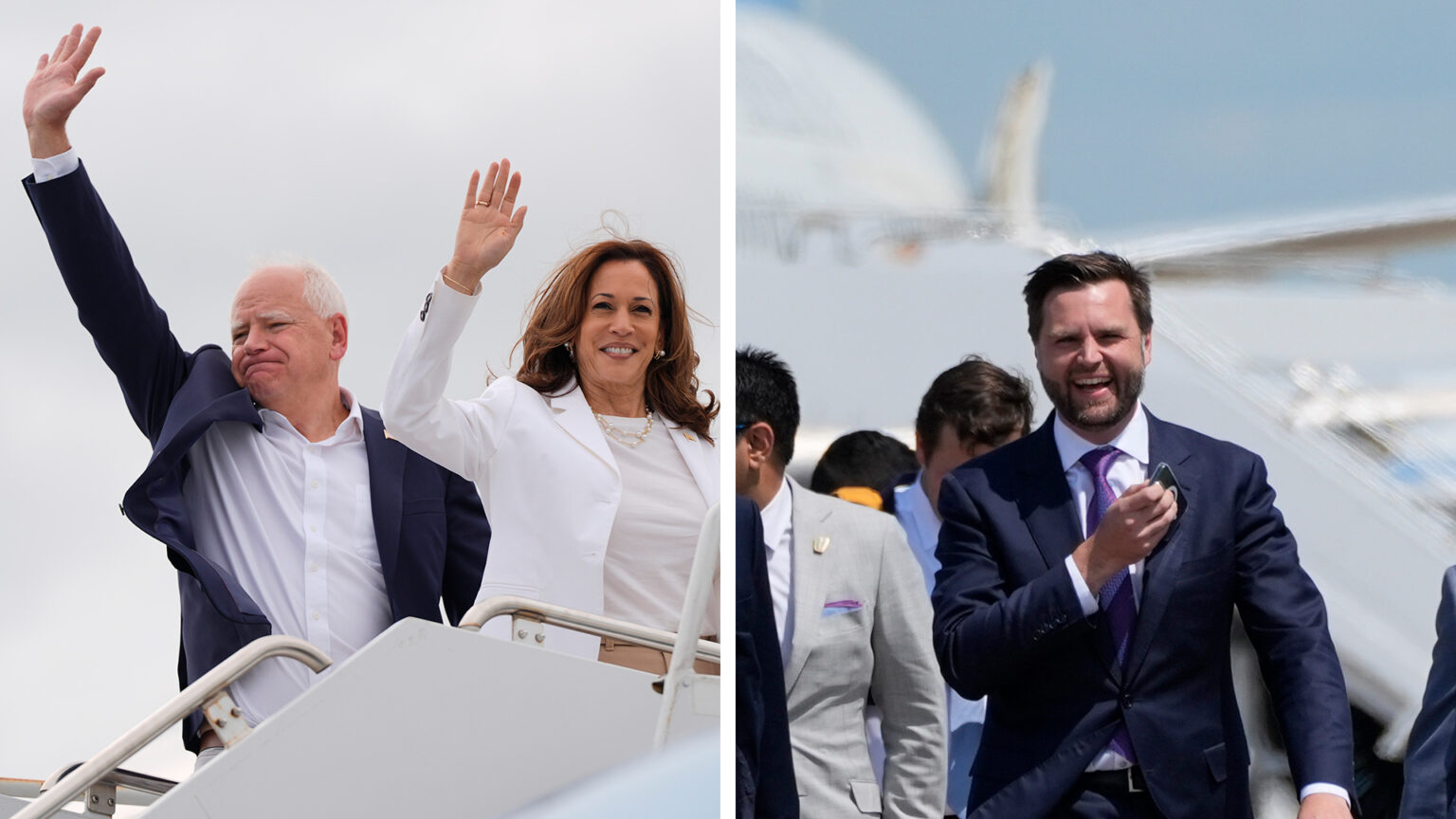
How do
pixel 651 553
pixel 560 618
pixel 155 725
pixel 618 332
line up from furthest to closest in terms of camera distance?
1. pixel 618 332
2. pixel 651 553
3. pixel 560 618
4. pixel 155 725

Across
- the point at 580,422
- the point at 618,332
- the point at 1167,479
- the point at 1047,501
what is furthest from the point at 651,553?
the point at 1167,479

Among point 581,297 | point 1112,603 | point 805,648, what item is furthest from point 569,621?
point 1112,603

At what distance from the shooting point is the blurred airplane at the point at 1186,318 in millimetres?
3943

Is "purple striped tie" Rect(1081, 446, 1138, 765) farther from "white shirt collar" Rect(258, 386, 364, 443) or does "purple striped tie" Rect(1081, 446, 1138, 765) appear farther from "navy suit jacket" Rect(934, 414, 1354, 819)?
"white shirt collar" Rect(258, 386, 364, 443)

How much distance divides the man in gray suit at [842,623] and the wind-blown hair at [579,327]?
1152 millimetres

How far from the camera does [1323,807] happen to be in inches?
150

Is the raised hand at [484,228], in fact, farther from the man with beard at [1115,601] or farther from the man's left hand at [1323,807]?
the man's left hand at [1323,807]

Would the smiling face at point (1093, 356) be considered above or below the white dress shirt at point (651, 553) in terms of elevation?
above

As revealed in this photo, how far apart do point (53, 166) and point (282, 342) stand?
84cm

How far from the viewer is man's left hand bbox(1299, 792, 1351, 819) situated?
3.81 m

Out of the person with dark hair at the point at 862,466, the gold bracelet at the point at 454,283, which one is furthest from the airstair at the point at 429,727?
the gold bracelet at the point at 454,283

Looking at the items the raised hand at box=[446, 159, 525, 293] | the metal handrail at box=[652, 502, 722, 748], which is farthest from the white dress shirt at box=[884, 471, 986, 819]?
the raised hand at box=[446, 159, 525, 293]

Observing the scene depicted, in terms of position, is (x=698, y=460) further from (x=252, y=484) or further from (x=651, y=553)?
(x=252, y=484)

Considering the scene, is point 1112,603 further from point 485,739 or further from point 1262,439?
point 485,739
